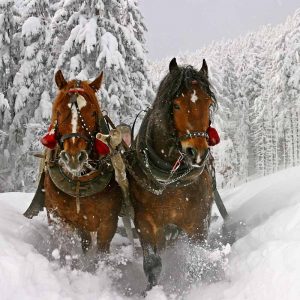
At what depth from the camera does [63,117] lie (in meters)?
4.34

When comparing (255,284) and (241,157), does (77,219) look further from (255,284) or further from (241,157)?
(241,157)

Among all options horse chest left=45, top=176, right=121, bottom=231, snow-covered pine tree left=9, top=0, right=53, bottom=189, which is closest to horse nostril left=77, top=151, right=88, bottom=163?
horse chest left=45, top=176, right=121, bottom=231

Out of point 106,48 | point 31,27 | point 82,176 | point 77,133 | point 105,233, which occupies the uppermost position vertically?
point 31,27

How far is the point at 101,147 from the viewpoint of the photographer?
4.68m

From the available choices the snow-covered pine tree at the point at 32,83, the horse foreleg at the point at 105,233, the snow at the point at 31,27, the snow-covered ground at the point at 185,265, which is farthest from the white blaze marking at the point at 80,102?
the snow at the point at 31,27

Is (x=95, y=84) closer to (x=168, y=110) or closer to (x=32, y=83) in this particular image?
(x=168, y=110)

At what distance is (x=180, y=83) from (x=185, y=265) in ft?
6.79

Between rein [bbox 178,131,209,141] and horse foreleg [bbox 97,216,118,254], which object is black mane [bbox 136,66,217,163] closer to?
rein [bbox 178,131,209,141]

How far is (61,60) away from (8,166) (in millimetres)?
6259

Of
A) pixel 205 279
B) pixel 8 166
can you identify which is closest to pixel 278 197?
pixel 205 279

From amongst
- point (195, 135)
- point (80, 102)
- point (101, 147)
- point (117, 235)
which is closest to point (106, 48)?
point (117, 235)

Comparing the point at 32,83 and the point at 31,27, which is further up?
the point at 31,27

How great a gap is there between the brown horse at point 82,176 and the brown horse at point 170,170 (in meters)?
0.33

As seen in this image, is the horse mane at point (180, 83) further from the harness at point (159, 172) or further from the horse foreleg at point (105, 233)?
the horse foreleg at point (105, 233)
